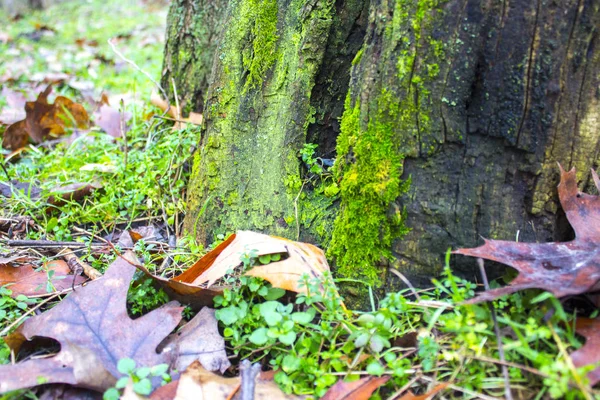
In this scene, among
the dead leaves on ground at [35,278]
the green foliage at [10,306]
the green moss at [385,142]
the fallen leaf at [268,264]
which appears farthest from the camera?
the dead leaves on ground at [35,278]

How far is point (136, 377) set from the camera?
4.09 feet

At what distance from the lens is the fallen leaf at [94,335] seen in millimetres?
1277

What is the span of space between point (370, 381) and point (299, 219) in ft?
2.20

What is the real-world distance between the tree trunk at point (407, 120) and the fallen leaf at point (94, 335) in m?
0.51

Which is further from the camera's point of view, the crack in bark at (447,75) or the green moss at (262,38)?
the green moss at (262,38)

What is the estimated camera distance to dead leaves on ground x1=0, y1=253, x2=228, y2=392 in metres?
1.28

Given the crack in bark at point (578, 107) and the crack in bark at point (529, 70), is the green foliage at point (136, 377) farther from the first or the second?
the crack in bark at point (578, 107)

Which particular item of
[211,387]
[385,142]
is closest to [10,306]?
[211,387]

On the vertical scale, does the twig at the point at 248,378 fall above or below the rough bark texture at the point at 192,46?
below

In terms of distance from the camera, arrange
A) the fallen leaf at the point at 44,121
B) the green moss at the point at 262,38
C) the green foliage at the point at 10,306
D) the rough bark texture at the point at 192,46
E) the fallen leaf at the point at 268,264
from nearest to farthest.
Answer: the fallen leaf at the point at 268,264 < the green foliage at the point at 10,306 < the green moss at the point at 262,38 < the rough bark texture at the point at 192,46 < the fallen leaf at the point at 44,121

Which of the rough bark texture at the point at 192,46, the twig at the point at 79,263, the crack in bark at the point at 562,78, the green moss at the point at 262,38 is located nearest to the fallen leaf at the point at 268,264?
the twig at the point at 79,263

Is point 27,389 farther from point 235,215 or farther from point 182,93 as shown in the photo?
point 182,93

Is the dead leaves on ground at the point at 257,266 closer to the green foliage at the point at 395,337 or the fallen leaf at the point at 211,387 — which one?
the green foliage at the point at 395,337

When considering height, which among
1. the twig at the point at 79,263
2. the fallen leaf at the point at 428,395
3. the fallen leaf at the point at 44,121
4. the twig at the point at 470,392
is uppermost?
the fallen leaf at the point at 44,121
